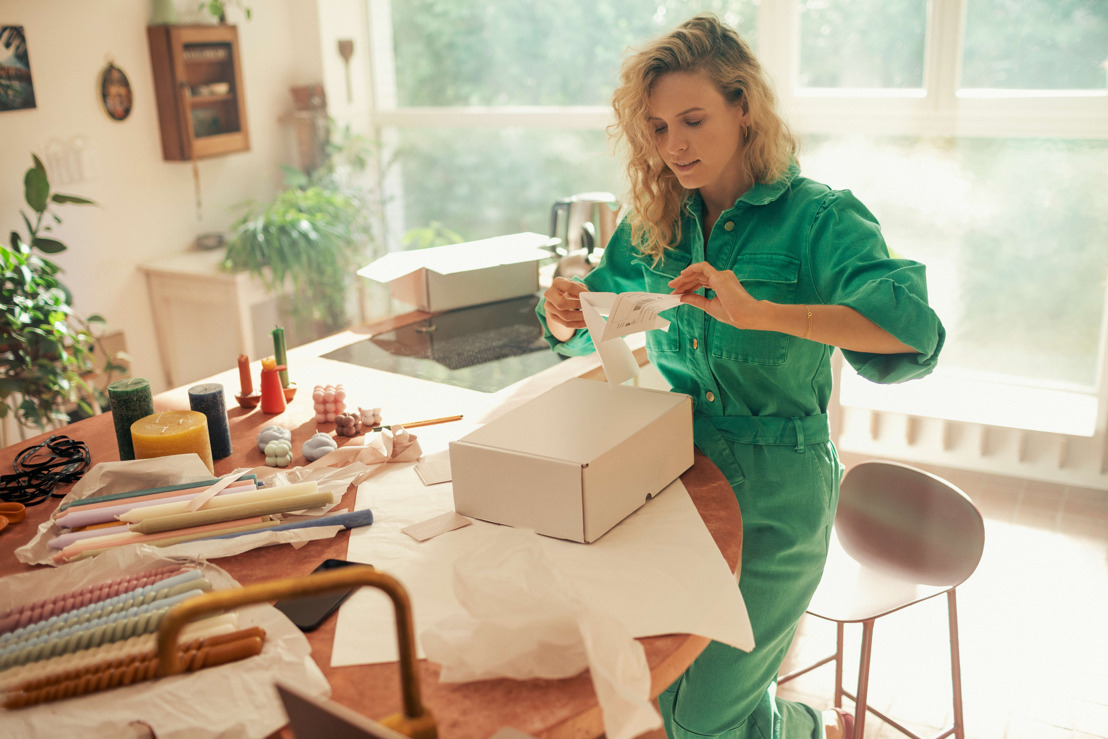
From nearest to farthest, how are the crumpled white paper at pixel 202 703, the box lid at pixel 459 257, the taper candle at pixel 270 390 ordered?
1. the crumpled white paper at pixel 202 703
2. the taper candle at pixel 270 390
3. the box lid at pixel 459 257

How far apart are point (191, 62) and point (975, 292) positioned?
3.53 meters

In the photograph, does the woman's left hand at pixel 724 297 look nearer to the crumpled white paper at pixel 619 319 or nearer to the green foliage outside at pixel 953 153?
the crumpled white paper at pixel 619 319

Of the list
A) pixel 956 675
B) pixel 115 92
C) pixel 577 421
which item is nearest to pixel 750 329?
pixel 577 421

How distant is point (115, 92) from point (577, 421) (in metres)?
3.21

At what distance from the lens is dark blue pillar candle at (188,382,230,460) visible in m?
1.67

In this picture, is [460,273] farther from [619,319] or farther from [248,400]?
[619,319]

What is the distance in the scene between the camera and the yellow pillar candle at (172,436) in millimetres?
1569

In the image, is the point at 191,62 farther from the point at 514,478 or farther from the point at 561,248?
the point at 514,478

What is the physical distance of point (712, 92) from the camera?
5.22ft

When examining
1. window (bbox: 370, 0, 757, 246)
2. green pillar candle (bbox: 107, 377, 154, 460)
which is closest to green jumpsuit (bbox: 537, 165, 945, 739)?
green pillar candle (bbox: 107, 377, 154, 460)

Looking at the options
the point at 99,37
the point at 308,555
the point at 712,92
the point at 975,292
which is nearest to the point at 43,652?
the point at 308,555

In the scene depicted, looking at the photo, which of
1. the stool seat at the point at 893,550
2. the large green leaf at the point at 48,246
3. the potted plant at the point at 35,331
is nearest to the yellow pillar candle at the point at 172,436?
the stool seat at the point at 893,550

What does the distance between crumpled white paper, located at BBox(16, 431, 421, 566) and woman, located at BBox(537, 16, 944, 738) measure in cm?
60

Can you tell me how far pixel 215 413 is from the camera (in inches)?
66.3
